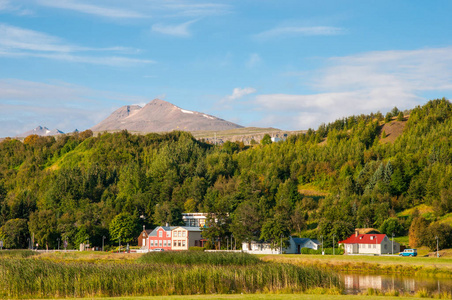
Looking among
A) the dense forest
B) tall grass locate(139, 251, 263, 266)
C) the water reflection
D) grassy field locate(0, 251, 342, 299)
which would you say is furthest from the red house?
grassy field locate(0, 251, 342, 299)

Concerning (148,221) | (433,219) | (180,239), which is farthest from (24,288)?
(148,221)

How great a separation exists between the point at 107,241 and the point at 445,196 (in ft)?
230

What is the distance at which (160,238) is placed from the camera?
114m

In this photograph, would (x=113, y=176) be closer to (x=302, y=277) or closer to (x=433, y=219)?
(x=433, y=219)

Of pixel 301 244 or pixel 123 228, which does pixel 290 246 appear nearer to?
pixel 301 244

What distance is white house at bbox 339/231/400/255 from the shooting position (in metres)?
91.1

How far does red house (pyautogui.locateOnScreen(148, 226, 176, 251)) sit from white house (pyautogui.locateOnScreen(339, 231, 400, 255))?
124 ft

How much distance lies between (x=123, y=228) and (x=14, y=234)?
944 inches

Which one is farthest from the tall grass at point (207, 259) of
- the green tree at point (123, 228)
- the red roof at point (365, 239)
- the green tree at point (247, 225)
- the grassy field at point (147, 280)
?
the green tree at point (123, 228)

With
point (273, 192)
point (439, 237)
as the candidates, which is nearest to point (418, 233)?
point (439, 237)

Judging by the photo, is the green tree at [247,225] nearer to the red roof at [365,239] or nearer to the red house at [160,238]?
the red roof at [365,239]

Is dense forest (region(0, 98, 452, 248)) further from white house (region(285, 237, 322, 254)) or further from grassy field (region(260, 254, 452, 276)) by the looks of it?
grassy field (region(260, 254, 452, 276))

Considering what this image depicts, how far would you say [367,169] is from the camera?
144250 millimetres

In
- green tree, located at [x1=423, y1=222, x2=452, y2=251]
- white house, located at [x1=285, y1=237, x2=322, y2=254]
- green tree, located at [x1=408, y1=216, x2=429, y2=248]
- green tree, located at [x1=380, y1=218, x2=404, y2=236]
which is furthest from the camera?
green tree, located at [x1=380, y1=218, x2=404, y2=236]
